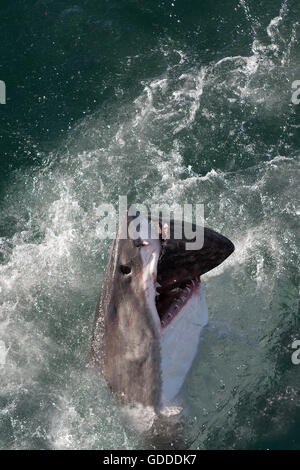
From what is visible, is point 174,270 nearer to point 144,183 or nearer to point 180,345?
point 180,345

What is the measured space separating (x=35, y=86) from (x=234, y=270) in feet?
19.0

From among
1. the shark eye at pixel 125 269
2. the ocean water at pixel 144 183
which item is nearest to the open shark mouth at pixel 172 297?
the shark eye at pixel 125 269

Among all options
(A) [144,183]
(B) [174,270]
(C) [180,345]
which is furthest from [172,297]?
(A) [144,183]

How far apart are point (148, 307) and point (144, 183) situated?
4994 millimetres

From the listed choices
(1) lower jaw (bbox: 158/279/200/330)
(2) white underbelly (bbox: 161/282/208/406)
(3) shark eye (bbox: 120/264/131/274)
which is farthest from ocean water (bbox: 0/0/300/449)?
(3) shark eye (bbox: 120/264/131/274)

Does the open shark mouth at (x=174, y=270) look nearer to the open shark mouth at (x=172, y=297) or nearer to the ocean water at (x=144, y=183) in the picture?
the open shark mouth at (x=172, y=297)

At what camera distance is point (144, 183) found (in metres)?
13.2

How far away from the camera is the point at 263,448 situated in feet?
31.3

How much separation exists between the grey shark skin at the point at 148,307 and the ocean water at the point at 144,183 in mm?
569

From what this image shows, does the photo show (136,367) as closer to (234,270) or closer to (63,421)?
(63,421)

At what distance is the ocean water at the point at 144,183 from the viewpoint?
32.7ft

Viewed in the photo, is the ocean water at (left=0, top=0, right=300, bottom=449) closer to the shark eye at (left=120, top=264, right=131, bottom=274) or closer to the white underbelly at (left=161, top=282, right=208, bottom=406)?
the white underbelly at (left=161, top=282, right=208, bottom=406)

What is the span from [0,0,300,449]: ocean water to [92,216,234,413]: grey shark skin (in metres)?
0.57
